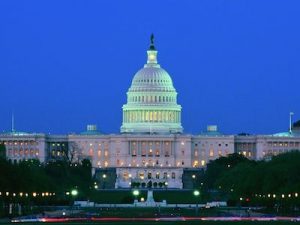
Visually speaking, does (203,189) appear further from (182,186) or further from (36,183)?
(36,183)

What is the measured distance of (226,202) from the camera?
134 meters

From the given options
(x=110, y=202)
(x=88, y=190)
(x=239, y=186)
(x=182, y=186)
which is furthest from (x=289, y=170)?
(x=182, y=186)

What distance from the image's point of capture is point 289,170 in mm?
107875

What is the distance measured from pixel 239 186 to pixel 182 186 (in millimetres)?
78508

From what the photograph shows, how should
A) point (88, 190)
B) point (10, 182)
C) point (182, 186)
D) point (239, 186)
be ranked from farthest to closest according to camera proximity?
1. point (182, 186)
2. point (88, 190)
3. point (239, 186)
4. point (10, 182)

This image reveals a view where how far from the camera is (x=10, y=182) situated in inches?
3976

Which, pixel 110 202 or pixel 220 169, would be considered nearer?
pixel 110 202

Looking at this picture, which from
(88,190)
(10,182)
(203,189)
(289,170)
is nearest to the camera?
(10,182)

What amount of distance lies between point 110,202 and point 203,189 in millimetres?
27531

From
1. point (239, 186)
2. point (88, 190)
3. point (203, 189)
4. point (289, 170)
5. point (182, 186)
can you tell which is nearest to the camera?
point (289, 170)

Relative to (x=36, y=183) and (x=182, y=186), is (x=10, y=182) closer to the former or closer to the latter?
(x=36, y=183)

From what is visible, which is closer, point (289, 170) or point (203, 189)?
point (289, 170)

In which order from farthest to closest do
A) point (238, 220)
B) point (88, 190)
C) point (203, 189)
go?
point (203, 189), point (88, 190), point (238, 220)

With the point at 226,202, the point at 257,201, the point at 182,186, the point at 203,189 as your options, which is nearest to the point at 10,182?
the point at 257,201
